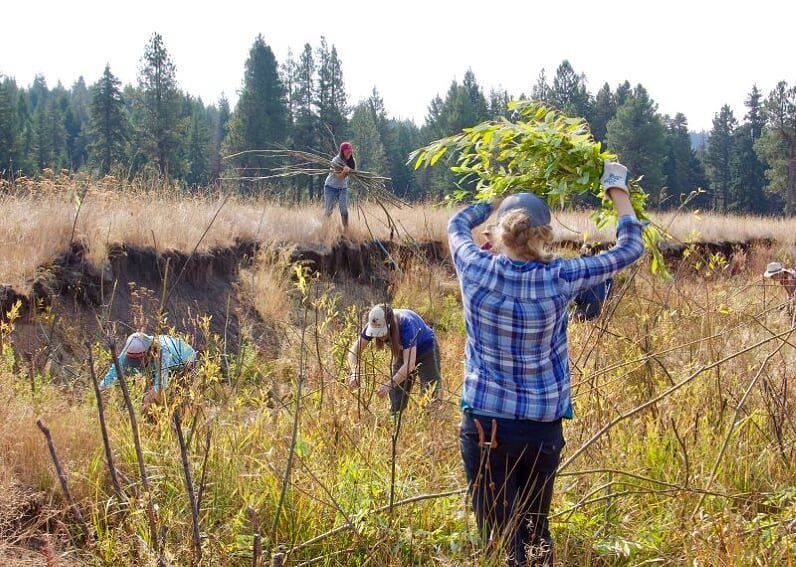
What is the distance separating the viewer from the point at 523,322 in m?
2.47

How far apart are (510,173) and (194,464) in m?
2.02

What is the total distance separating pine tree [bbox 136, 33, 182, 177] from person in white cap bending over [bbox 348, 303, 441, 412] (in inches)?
1347

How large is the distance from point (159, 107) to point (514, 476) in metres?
38.7

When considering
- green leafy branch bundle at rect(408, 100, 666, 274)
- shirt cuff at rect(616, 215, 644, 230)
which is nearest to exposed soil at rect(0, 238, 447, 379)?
green leafy branch bundle at rect(408, 100, 666, 274)

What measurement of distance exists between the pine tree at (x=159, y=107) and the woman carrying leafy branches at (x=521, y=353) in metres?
36.3

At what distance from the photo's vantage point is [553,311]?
246 cm

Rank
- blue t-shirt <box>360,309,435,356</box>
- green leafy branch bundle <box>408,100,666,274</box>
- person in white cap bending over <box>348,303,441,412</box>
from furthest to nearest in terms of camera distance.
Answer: blue t-shirt <box>360,309,435,356</box> → person in white cap bending over <box>348,303,441,412</box> → green leafy branch bundle <box>408,100,666,274</box>

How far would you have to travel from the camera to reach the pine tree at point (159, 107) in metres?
37.1

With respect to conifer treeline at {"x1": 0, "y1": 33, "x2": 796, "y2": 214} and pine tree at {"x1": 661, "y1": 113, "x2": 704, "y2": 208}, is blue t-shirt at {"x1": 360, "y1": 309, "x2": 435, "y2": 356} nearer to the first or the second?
conifer treeline at {"x1": 0, "y1": 33, "x2": 796, "y2": 214}

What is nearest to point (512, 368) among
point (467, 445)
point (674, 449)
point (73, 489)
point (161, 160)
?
point (467, 445)

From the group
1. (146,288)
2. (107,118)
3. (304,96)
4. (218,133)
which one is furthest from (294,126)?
(218,133)

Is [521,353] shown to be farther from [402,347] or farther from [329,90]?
[329,90]

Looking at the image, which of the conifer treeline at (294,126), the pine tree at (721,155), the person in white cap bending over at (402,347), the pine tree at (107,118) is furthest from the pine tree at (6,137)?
the pine tree at (721,155)

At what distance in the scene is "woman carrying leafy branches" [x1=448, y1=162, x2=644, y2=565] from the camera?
246 cm
